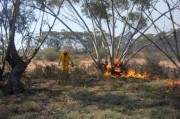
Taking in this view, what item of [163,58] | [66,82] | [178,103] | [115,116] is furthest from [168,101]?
[163,58]

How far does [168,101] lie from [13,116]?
449 cm

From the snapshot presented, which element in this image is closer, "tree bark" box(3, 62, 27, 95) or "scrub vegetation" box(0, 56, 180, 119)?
"scrub vegetation" box(0, 56, 180, 119)

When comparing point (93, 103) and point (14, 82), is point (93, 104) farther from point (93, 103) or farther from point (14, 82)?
point (14, 82)

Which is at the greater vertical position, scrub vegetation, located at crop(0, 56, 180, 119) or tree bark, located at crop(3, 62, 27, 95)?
tree bark, located at crop(3, 62, 27, 95)

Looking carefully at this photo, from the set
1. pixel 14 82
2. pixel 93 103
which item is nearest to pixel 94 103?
pixel 93 103

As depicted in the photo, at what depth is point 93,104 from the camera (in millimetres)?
10281

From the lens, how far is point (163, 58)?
46.3 metres

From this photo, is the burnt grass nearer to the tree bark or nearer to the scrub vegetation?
the scrub vegetation

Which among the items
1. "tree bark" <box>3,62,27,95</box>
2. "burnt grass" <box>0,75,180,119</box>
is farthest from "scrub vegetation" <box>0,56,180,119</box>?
"tree bark" <box>3,62,27,95</box>

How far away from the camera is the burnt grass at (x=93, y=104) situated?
8.83m

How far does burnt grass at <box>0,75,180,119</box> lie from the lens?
29.0ft

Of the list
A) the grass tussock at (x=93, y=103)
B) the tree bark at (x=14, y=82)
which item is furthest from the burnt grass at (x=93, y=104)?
the tree bark at (x=14, y=82)

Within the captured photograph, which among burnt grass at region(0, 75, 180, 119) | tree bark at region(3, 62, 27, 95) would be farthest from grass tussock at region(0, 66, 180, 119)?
tree bark at region(3, 62, 27, 95)

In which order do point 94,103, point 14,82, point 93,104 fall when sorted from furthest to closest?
point 14,82 → point 94,103 → point 93,104
